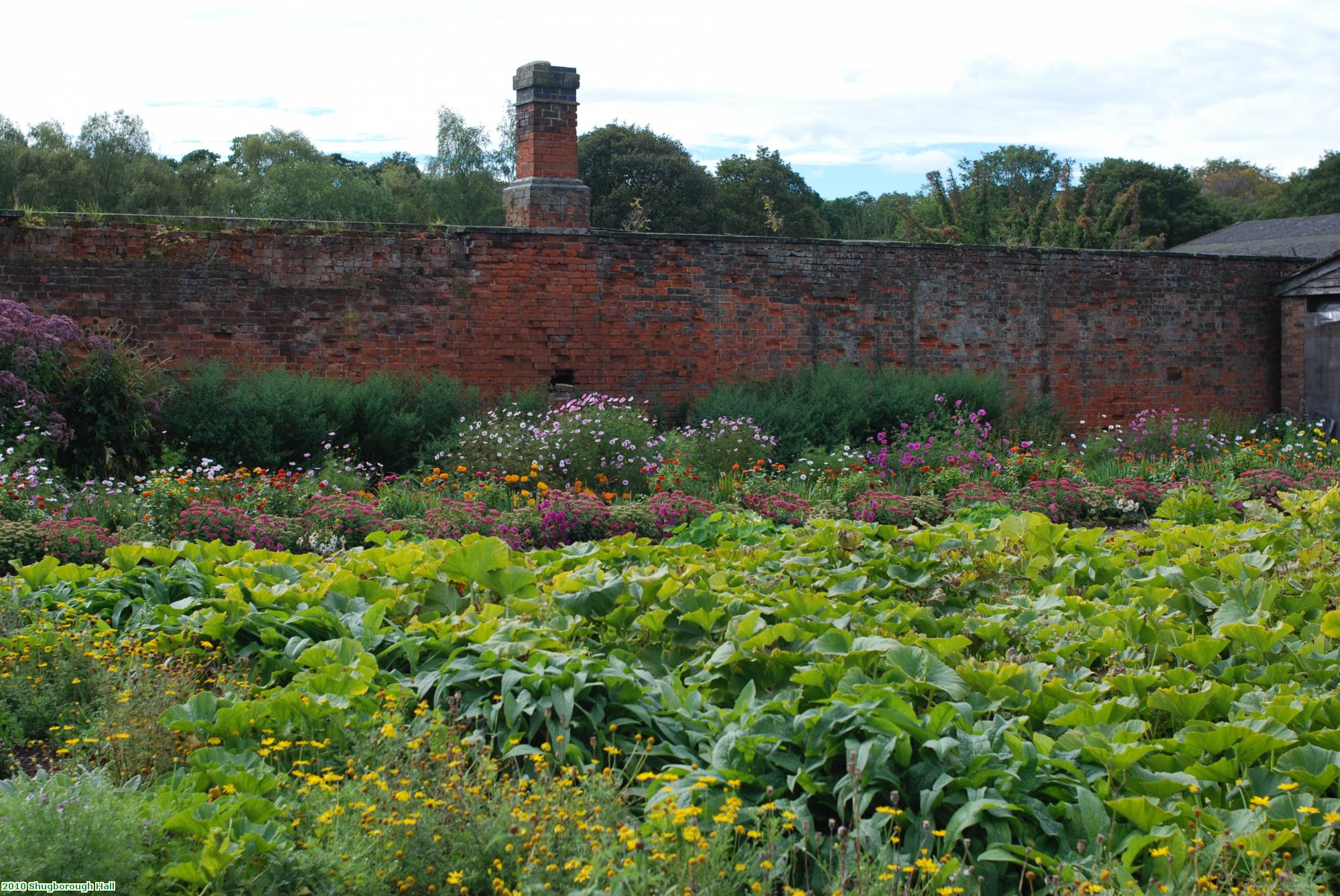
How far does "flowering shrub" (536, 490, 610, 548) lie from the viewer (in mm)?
7973

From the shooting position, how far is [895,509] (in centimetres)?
865

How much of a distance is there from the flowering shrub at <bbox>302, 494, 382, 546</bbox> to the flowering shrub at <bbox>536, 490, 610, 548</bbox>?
3.76 feet

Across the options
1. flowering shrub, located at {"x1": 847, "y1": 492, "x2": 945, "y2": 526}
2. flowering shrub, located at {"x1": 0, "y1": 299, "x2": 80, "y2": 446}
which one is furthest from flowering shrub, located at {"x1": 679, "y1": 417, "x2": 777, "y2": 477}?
flowering shrub, located at {"x1": 0, "y1": 299, "x2": 80, "y2": 446}

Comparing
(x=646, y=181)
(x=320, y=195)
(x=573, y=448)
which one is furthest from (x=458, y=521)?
(x=646, y=181)

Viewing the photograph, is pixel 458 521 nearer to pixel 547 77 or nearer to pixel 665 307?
pixel 665 307

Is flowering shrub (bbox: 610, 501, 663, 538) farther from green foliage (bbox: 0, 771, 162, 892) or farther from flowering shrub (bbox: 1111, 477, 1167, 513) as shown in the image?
green foliage (bbox: 0, 771, 162, 892)

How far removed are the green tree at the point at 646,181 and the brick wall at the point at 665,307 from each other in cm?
2315

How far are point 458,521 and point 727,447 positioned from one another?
3.31 metres

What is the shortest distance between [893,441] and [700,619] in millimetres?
7769

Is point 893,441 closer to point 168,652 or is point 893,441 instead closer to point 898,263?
point 898,263

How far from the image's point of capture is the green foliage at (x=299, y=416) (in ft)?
34.3

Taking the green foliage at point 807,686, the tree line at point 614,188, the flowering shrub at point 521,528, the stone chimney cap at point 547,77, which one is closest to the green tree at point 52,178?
the tree line at point 614,188

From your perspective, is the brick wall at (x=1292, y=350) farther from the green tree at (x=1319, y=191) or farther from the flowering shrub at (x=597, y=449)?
the green tree at (x=1319, y=191)

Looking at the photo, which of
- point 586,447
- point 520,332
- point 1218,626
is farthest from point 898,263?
point 1218,626
